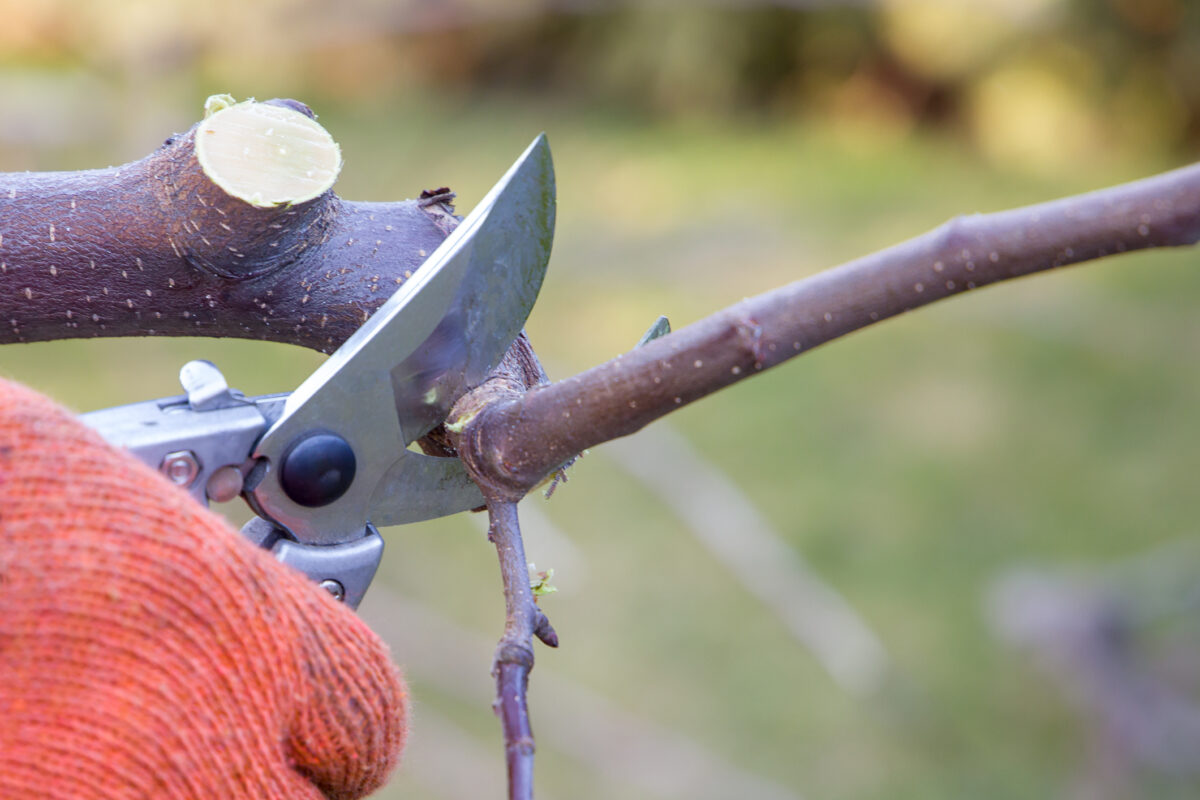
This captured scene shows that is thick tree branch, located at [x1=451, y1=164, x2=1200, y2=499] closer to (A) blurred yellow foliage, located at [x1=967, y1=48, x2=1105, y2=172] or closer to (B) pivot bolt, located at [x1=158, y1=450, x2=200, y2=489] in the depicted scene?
(B) pivot bolt, located at [x1=158, y1=450, x2=200, y2=489]

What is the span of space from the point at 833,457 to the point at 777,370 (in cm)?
61

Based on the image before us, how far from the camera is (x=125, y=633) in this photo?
1.60 feet

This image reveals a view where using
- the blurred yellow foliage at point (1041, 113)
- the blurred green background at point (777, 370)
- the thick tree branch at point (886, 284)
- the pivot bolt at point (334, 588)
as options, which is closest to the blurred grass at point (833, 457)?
the blurred green background at point (777, 370)

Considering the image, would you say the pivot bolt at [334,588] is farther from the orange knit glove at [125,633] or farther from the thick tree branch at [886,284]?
the thick tree branch at [886,284]

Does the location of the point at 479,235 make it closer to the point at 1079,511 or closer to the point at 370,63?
the point at 1079,511

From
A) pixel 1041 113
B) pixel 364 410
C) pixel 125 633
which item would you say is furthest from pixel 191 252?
pixel 1041 113

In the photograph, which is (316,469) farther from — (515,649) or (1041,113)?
(1041,113)

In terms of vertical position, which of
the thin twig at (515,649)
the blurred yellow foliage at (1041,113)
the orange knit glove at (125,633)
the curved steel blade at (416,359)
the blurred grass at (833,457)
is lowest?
the orange knit glove at (125,633)

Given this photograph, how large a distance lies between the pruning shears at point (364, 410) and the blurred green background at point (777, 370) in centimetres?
66

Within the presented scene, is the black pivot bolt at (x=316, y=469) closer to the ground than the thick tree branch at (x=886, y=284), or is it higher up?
closer to the ground

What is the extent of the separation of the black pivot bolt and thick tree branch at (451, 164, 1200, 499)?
6.2 inches

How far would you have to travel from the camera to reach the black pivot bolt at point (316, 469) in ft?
1.97

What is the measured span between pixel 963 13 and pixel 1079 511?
4.00 m

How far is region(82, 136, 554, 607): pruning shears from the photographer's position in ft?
1.92
